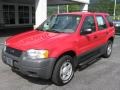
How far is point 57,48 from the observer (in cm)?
493

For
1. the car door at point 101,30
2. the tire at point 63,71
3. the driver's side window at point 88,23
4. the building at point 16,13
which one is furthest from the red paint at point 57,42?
the building at point 16,13

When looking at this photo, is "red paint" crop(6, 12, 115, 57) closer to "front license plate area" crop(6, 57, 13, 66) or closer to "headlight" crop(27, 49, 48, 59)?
"headlight" crop(27, 49, 48, 59)

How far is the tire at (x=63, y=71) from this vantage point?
502 cm

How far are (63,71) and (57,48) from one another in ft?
2.23

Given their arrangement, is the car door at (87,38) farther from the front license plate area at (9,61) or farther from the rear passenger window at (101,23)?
the front license plate area at (9,61)

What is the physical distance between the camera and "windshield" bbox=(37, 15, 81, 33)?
19.3ft

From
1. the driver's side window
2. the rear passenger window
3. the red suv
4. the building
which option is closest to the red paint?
the red suv

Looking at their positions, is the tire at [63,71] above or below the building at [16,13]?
below

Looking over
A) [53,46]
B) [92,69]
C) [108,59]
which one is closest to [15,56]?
[53,46]

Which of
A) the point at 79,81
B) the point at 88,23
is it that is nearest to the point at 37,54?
the point at 79,81

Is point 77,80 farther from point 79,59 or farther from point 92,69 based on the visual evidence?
point 92,69

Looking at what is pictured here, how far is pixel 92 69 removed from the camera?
22.0 feet

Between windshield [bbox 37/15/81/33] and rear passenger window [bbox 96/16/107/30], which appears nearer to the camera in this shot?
windshield [bbox 37/15/81/33]

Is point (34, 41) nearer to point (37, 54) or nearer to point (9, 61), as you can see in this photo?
point (37, 54)
